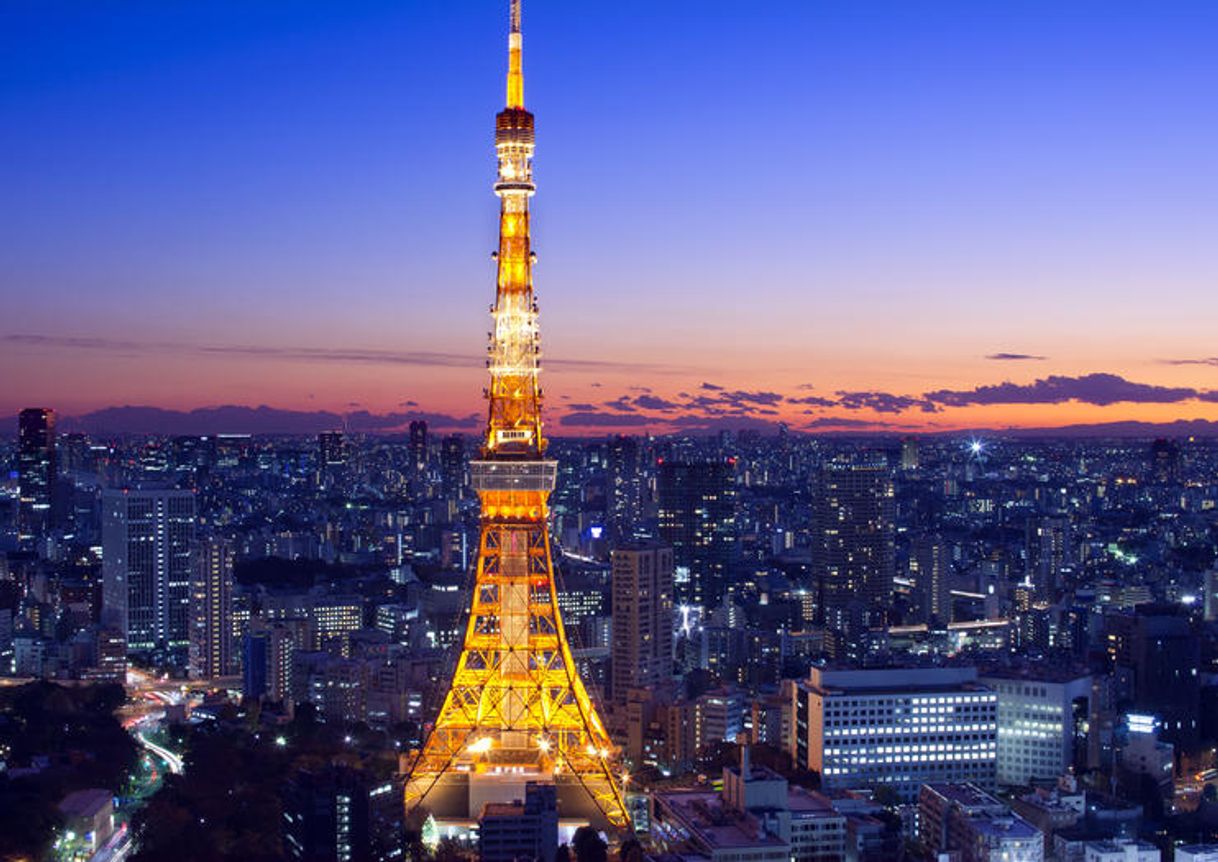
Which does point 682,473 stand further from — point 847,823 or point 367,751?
point 847,823

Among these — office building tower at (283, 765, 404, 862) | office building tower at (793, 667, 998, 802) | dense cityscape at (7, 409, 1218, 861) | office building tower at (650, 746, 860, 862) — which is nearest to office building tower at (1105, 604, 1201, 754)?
dense cityscape at (7, 409, 1218, 861)

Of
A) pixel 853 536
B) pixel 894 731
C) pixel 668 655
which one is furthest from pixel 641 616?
pixel 853 536

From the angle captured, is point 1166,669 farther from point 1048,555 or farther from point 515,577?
point 1048,555

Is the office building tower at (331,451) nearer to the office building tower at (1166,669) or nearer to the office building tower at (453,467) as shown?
the office building tower at (453,467)

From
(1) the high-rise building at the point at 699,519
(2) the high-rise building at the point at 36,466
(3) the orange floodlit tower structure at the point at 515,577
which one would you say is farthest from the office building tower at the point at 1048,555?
(2) the high-rise building at the point at 36,466

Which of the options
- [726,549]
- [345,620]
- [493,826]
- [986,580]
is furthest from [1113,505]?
[493,826]
